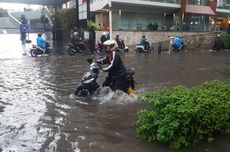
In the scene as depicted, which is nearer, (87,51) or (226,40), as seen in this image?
(87,51)

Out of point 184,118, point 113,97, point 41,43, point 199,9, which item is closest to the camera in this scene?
point 184,118

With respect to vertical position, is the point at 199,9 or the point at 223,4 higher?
the point at 223,4

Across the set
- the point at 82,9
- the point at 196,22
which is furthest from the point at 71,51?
the point at 196,22

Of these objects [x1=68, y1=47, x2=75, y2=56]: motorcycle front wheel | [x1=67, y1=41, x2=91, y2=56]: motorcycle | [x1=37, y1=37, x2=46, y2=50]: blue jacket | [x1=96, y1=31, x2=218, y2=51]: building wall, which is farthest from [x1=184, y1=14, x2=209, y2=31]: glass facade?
[x1=37, y1=37, x2=46, y2=50]: blue jacket

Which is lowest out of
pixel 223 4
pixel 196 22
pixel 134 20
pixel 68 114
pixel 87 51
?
pixel 68 114

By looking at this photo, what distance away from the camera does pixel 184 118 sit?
532 cm

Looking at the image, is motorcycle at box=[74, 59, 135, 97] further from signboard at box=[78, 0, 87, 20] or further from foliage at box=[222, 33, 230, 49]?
foliage at box=[222, 33, 230, 49]

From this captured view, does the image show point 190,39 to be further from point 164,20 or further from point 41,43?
point 41,43

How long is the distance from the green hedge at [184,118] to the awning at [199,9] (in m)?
35.7

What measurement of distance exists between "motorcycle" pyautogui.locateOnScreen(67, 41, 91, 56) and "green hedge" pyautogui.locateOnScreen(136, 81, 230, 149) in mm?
16555

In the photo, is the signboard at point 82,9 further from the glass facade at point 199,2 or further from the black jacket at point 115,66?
the glass facade at point 199,2

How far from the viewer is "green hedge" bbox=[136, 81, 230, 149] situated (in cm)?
535

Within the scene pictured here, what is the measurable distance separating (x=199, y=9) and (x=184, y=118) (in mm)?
38430

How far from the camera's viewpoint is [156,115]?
568 centimetres
